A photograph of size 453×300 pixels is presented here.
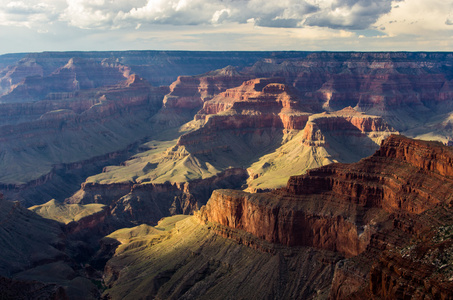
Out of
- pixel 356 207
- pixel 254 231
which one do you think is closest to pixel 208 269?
pixel 254 231

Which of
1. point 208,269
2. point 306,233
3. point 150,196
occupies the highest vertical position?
point 306,233

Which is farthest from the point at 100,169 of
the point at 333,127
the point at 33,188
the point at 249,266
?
the point at 249,266

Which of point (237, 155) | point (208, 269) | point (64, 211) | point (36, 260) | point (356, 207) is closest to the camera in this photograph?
point (356, 207)

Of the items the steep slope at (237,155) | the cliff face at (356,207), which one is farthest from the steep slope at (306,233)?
the steep slope at (237,155)

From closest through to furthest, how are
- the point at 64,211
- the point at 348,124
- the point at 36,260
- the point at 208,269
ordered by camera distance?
the point at 208,269 < the point at 36,260 < the point at 64,211 < the point at 348,124

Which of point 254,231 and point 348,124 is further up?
point 348,124

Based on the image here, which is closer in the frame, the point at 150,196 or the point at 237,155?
the point at 150,196

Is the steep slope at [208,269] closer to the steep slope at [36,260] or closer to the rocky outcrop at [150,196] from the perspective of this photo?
the steep slope at [36,260]

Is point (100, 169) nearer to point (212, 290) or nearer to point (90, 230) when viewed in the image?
point (90, 230)

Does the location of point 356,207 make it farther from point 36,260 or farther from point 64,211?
point 64,211
